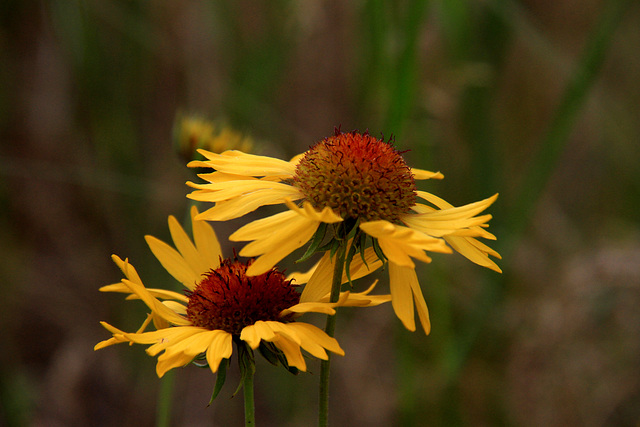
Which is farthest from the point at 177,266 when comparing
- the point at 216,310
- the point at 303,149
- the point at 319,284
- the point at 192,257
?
the point at 303,149

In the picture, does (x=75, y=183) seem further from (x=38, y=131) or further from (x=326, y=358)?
(x=326, y=358)

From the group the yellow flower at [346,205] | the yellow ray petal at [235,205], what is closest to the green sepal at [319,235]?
the yellow flower at [346,205]

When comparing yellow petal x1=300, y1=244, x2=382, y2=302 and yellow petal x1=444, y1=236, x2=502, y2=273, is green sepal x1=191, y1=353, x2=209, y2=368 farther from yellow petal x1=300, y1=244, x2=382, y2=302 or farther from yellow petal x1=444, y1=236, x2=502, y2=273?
yellow petal x1=444, y1=236, x2=502, y2=273

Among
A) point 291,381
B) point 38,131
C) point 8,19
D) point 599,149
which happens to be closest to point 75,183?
point 38,131

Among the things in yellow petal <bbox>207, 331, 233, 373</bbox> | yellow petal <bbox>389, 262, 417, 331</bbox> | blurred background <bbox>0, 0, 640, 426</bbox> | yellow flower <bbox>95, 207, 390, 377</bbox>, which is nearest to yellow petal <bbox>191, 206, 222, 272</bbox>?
yellow flower <bbox>95, 207, 390, 377</bbox>

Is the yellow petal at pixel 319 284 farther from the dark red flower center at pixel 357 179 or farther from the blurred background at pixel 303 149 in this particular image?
the blurred background at pixel 303 149

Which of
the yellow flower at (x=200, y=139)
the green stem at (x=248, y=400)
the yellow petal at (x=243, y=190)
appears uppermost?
the yellow flower at (x=200, y=139)
